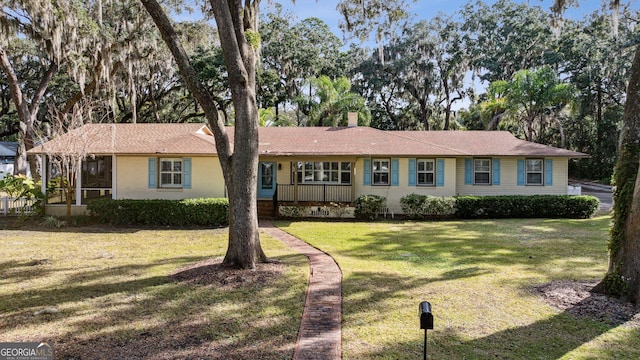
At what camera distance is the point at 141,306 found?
6.03 metres

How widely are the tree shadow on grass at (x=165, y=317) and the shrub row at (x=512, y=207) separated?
34.3 feet

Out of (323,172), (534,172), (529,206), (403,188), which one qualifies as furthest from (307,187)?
(534,172)

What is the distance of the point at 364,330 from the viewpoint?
16.9 feet

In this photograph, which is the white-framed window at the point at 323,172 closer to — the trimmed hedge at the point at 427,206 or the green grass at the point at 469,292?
the trimmed hedge at the point at 427,206

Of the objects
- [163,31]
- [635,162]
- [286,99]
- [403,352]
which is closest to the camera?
[403,352]

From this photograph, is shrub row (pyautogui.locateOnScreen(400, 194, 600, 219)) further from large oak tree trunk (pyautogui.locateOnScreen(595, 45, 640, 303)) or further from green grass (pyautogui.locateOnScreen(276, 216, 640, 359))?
large oak tree trunk (pyautogui.locateOnScreen(595, 45, 640, 303))

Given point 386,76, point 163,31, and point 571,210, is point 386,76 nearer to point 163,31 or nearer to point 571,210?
point 571,210

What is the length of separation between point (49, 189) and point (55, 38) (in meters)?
6.52

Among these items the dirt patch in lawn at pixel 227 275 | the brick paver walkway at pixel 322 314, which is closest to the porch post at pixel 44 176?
the dirt patch in lawn at pixel 227 275

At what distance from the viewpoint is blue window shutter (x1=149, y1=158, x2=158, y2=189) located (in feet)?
54.7

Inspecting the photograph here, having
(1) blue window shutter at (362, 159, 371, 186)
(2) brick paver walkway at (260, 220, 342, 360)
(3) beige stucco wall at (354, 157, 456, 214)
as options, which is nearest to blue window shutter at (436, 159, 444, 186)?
(3) beige stucco wall at (354, 157, 456, 214)

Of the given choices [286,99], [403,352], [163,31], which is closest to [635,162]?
[403,352]

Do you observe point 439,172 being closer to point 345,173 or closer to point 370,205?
point 370,205

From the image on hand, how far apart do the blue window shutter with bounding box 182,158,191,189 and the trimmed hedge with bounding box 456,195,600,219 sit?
36.2 feet
